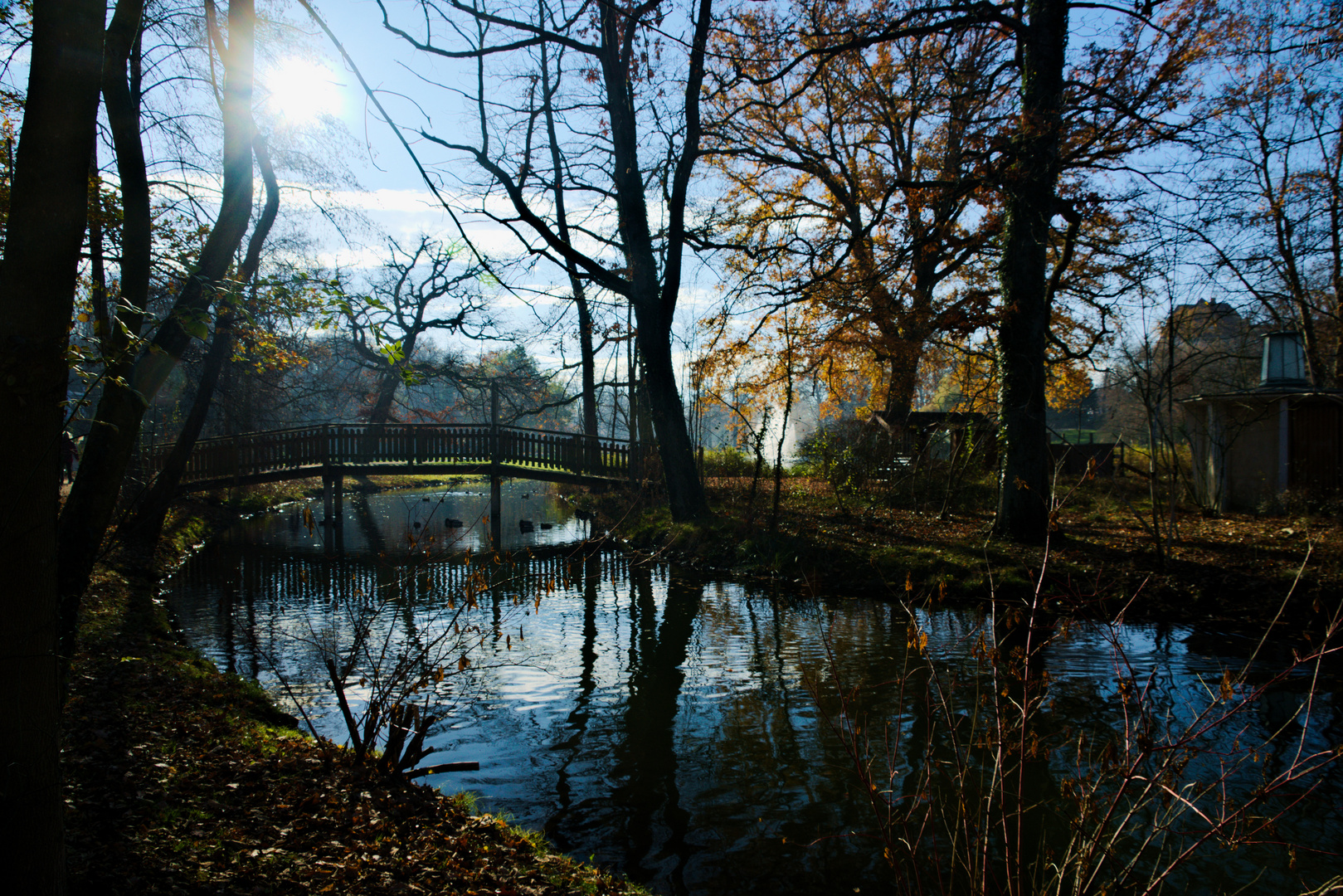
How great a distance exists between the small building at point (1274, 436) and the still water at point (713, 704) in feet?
22.6

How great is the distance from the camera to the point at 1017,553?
10.3m

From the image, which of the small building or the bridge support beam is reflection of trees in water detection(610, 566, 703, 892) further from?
the bridge support beam

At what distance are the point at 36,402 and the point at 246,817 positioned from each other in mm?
2413

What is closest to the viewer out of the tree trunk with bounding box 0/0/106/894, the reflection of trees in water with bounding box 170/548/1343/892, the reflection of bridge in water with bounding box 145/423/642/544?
the tree trunk with bounding box 0/0/106/894

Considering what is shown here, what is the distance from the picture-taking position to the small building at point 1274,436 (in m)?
12.8

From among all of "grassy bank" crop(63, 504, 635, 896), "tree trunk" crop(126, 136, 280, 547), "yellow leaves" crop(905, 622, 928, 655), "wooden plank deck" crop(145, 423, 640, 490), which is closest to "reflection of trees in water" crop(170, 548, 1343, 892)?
"yellow leaves" crop(905, 622, 928, 655)

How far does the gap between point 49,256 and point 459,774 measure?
157 inches

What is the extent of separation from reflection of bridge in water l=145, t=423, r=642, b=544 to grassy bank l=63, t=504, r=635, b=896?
13445 mm

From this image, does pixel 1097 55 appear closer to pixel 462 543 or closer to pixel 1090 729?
pixel 1090 729

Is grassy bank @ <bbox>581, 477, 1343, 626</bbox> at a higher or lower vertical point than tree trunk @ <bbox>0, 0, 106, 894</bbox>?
lower

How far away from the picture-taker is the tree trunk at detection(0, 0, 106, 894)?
2350 millimetres

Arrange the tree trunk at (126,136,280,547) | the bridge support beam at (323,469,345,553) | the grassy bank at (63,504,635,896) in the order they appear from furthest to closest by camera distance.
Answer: the bridge support beam at (323,469,345,553) < the tree trunk at (126,136,280,547) < the grassy bank at (63,504,635,896)

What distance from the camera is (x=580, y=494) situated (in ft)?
80.6

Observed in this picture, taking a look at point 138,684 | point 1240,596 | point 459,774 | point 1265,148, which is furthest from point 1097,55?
point 138,684
